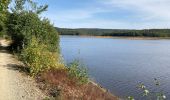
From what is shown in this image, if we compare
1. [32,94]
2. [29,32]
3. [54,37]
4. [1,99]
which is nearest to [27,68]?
[32,94]

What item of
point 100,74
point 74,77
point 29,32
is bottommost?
point 100,74

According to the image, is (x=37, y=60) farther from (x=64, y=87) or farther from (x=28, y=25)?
(x=28, y=25)

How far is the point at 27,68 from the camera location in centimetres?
2091

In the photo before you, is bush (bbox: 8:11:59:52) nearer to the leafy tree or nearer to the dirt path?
the leafy tree

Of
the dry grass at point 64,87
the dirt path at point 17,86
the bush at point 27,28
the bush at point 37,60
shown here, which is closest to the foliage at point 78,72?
the dry grass at point 64,87

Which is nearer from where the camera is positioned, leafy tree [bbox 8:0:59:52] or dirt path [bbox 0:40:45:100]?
dirt path [bbox 0:40:45:100]

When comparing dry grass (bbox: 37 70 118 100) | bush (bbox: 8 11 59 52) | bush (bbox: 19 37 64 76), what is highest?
bush (bbox: 8 11 59 52)

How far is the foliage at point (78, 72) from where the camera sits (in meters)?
18.8

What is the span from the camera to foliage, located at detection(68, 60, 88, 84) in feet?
61.7

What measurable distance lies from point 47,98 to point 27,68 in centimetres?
771

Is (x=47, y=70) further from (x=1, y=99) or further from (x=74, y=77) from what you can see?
(x=1, y=99)

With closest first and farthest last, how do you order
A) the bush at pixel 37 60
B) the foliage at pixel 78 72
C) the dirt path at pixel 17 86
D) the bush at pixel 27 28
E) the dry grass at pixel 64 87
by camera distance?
the dirt path at pixel 17 86 → the dry grass at pixel 64 87 → the foliage at pixel 78 72 → the bush at pixel 37 60 → the bush at pixel 27 28

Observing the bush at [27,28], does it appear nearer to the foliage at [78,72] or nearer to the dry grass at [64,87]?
the foliage at [78,72]

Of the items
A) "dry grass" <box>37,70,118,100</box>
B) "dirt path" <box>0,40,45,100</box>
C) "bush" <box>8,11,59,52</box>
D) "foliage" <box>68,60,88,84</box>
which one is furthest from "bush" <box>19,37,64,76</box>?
"bush" <box>8,11,59,52</box>
